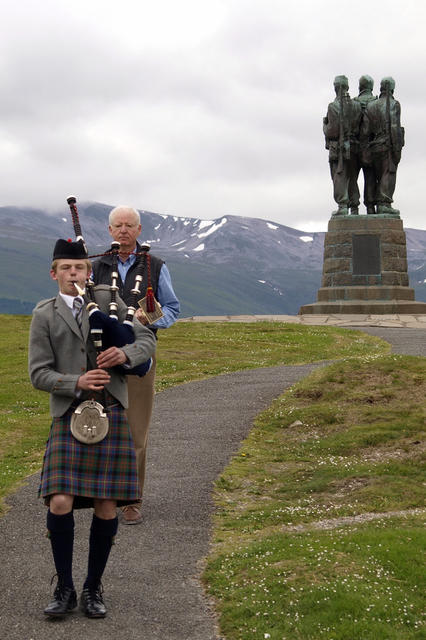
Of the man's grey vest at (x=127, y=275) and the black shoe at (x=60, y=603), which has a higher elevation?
the man's grey vest at (x=127, y=275)

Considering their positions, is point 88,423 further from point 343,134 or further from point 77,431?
point 343,134

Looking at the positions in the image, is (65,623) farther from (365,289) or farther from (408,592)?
(365,289)

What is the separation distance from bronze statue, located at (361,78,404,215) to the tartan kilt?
115 feet

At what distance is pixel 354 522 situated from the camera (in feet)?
28.4

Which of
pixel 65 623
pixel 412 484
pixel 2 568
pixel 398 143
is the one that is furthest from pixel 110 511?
pixel 398 143

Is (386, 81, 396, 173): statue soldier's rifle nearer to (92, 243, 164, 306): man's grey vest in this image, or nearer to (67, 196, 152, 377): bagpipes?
(92, 243, 164, 306): man's grey vest

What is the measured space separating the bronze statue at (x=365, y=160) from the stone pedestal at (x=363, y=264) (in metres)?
2.34

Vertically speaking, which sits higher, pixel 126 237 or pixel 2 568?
pixel 126 237

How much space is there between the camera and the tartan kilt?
6.02 meters

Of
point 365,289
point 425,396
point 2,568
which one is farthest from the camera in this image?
point 365,289

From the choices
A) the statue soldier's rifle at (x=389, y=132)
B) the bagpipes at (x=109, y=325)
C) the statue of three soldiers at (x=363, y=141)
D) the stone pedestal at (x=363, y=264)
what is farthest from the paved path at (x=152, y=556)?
the statue soldier's rifle at (x=389, y=132)

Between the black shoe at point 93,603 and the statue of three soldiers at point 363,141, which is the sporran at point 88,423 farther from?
the statue of three soldiers at point 363,141

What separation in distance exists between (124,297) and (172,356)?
16.5 metres

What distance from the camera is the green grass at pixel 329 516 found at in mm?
6102
